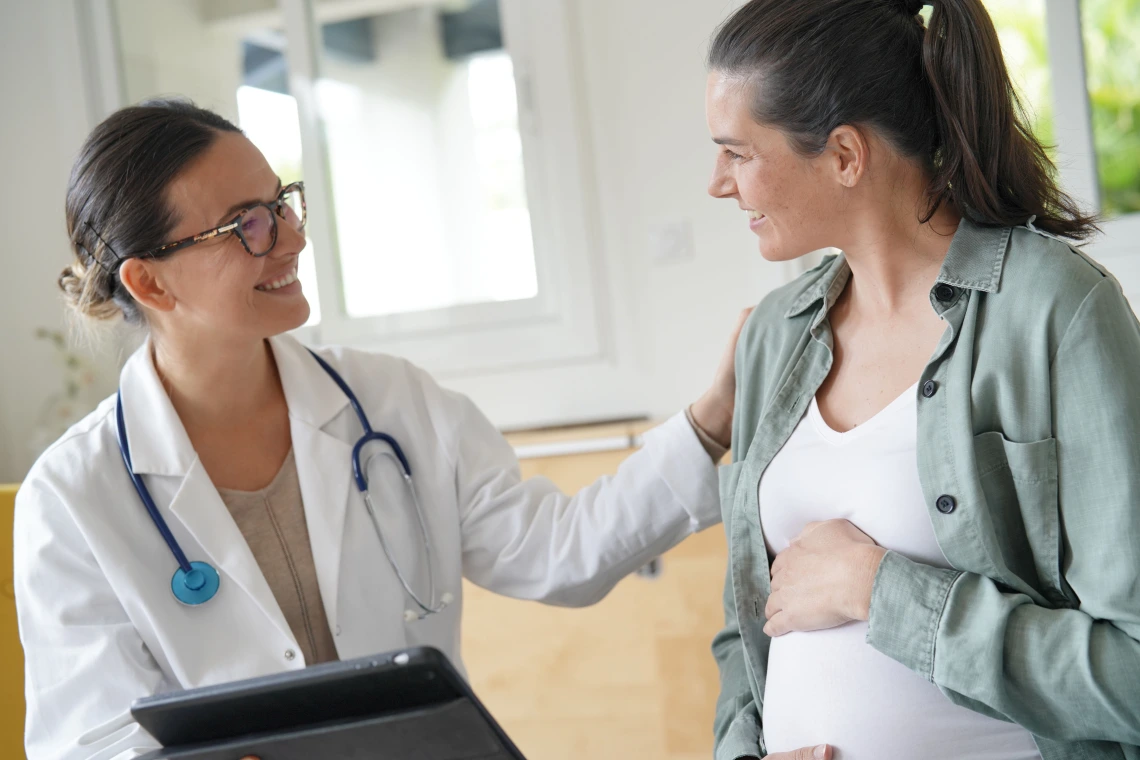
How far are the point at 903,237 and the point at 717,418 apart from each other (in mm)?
408

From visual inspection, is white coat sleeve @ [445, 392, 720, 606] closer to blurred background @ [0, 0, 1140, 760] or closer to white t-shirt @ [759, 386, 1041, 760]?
white t-shirt @ [759, 386, 1041, 760]

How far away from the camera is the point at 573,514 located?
5.04 feet

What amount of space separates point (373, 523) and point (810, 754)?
0.73 metres

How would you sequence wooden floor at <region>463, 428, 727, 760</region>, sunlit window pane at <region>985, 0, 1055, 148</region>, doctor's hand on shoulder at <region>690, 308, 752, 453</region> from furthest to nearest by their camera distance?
1. sunlit window pane at <region>985, 0, 1055, 148</region>
2. wooden floor at <region>463, 428, 727, 760</region>
3. doctor's hand on shoulder at <region>690, 308, 752, 453</region>

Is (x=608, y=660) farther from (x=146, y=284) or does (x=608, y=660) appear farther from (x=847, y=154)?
(x=847, y=154)

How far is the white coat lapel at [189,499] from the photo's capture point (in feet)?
4.62

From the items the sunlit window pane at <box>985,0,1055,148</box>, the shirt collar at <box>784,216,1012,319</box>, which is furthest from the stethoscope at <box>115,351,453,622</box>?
the sunlit window pane at <box>985,0,1055,148</box>

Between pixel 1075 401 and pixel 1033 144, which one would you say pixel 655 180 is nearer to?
pixel 1033 144

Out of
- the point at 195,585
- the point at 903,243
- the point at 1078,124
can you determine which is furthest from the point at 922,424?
the point at 1078,124

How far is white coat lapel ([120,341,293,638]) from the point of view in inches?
55.5

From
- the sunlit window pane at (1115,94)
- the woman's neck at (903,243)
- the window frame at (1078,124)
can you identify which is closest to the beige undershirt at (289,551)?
the woman's neck at (903,243)

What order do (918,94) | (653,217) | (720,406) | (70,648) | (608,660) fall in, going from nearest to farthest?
(918,94)
(70,648)
(720,406)
(608,660)
(653,217)

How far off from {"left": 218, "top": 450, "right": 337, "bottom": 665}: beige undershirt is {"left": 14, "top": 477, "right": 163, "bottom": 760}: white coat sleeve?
7.4 inches

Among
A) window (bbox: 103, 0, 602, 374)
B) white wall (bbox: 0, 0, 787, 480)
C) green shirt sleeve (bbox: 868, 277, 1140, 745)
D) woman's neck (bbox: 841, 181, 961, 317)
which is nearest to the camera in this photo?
green shirt sleeve (bbox: 868, 277, 1140, 745)
